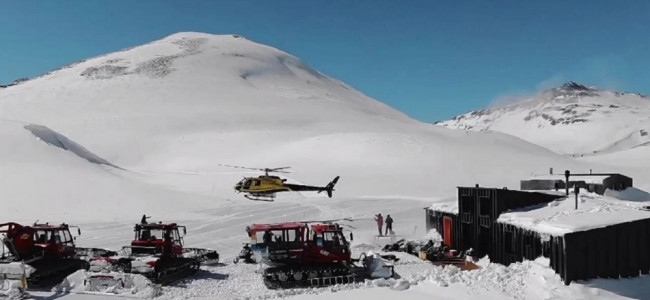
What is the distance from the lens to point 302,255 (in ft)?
67.5

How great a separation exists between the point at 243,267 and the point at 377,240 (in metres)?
9.59

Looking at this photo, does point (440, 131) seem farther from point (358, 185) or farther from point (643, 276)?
point (643, 276)

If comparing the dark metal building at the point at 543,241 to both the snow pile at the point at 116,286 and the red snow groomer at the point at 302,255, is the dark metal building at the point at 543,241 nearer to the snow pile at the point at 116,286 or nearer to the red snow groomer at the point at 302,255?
the red snow groomer at the point at 302,255

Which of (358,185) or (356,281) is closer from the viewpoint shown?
(356,281)

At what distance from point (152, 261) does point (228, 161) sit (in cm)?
6542

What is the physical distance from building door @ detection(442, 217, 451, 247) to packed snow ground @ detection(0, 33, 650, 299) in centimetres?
361

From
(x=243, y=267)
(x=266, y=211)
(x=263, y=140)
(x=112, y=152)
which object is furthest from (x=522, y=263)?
(x=112, y=152)

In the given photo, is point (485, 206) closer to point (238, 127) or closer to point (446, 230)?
point (446, 230)

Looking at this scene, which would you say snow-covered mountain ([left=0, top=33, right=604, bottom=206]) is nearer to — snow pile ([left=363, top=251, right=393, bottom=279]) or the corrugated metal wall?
snow pile ([left=363, top=251, right=393, bottom=279])

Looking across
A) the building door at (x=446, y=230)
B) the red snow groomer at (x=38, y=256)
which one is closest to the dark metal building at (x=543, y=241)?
the building door at (x=446, y=230)

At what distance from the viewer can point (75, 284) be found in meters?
19.2

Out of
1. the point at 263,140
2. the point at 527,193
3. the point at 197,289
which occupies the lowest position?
the point at 197,289

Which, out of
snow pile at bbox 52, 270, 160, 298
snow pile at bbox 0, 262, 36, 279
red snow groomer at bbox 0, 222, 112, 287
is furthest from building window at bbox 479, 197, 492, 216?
snow pile at bbox 0, 262, 36, 279

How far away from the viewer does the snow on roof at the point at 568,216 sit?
63.3ft
